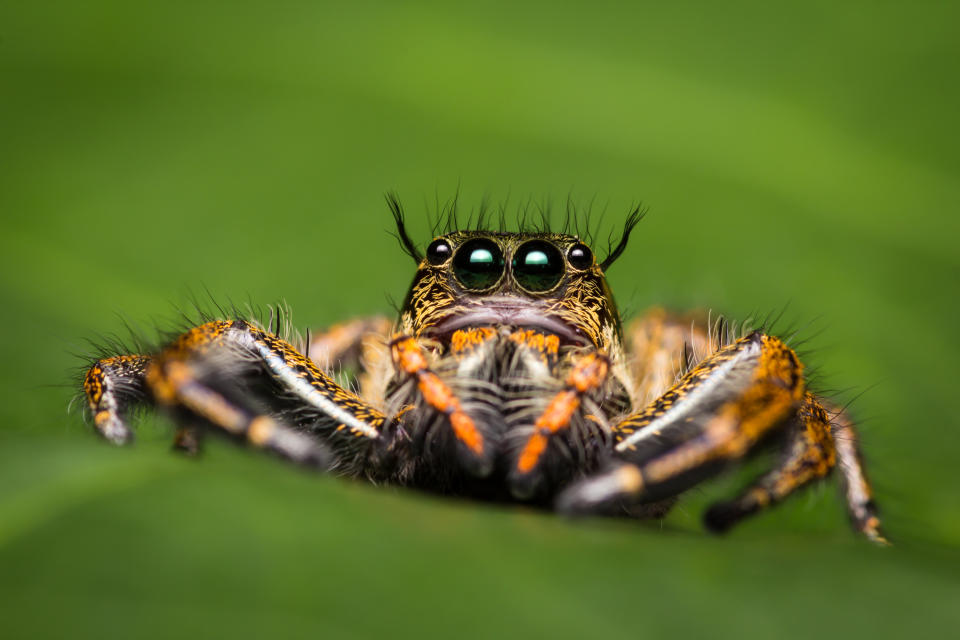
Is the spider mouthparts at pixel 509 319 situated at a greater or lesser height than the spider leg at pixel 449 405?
greater

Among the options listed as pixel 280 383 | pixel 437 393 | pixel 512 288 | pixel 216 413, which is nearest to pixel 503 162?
pixel 512 288

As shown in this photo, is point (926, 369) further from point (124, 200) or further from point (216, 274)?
point (124, 200)

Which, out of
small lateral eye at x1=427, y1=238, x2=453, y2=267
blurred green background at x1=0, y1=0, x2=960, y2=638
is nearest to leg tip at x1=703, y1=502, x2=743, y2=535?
small lateral eye at x1=427, y1=238, x2=453, y2=267

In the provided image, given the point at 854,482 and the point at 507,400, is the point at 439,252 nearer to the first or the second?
the point at 507,400

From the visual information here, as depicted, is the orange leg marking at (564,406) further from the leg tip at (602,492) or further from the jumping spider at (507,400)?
the leg tip at (602,492)

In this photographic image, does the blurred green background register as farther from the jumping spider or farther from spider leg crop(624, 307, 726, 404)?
the jumping spider

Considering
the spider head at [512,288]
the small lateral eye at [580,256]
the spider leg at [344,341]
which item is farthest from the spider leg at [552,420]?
the spider leg at [344,341]
